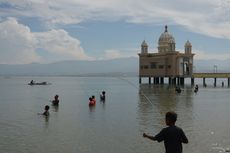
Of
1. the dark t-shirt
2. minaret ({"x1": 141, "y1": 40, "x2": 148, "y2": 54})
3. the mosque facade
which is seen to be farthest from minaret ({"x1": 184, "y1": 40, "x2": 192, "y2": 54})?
the dark t-shirt

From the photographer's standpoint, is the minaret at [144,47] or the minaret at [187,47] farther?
the minaret at [144,47]

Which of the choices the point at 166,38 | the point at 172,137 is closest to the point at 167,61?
the point at 166,38

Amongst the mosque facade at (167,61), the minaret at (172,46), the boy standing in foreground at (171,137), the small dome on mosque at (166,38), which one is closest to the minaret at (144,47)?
the mosque facade at (167,61)

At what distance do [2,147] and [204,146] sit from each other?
10438mm

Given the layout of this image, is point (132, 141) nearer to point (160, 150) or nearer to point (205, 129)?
point (160, 150)

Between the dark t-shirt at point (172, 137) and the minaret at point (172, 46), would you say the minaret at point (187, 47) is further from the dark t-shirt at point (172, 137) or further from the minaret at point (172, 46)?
the dark t-shirt at point (172, 137)

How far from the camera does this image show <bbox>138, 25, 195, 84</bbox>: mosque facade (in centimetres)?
11900

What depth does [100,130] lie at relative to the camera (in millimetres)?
26422

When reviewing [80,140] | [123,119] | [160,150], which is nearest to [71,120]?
[123,119]

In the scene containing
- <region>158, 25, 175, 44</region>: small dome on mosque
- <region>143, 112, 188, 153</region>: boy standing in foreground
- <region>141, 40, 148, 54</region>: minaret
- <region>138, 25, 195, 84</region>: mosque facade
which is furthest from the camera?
<region>141, 40, 148, 54</region>: minaret

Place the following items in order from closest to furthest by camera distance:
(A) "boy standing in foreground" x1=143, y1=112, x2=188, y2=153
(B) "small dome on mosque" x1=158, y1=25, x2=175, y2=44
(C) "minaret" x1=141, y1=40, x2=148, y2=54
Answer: (A) "boy standing in foreground" x1=143, y1=112, x2=188, y2=153 → (B) "small dome on mosque" x1=158, y1=25, x2=175, y2=44 → (C) "minaret" x1=141, y1=40, x2=148, y2=54

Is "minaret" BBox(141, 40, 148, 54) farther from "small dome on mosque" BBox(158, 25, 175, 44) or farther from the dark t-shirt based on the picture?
the dark t-shirt

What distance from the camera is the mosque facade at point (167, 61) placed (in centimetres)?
11900

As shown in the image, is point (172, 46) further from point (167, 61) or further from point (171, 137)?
point (171, 137)
